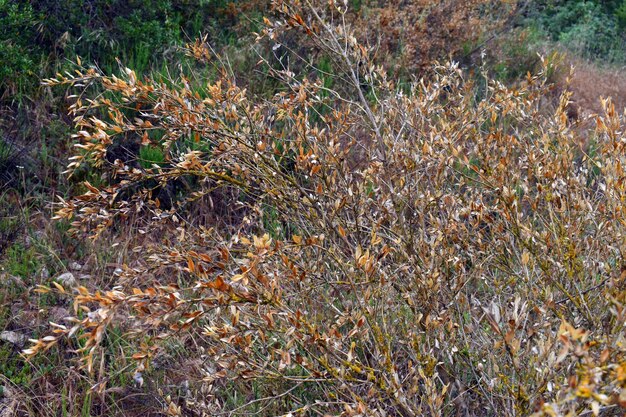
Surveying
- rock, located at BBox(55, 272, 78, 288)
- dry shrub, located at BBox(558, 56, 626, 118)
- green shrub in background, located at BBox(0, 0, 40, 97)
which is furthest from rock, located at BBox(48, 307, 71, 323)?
dry shrub, located at BBox(558, 56, 626, 118)

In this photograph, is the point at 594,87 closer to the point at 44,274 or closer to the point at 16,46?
the point at 16,46

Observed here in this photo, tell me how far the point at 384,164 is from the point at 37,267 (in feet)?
6.98

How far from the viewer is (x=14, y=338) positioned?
145 inches

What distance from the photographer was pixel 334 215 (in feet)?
8.58

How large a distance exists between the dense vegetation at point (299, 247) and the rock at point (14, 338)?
0.01 metres

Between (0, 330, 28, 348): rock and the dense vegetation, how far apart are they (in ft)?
0.05

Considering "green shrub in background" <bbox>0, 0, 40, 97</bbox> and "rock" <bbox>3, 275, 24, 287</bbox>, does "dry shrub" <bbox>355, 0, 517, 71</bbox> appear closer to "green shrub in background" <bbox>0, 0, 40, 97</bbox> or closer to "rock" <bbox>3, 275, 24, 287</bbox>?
"green shrub in background" <bbox>0, 0, 40, 97</bbox>

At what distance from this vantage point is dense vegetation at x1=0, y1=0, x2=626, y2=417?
2219 mm

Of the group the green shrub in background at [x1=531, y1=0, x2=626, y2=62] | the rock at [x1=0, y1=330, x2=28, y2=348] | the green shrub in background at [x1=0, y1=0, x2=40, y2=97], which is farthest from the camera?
the green shrub in background at [x1=531, y1=0, x2=626, y2=62]

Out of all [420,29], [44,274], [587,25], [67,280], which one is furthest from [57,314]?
[587,25]

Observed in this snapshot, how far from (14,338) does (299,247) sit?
73.9 inches

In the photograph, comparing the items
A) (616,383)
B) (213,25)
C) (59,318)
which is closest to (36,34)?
(213,25)

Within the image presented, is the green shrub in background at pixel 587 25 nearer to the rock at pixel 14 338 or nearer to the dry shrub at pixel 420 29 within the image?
the dry shrub at pixel 420 29

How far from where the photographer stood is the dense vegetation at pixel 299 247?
2.22m
